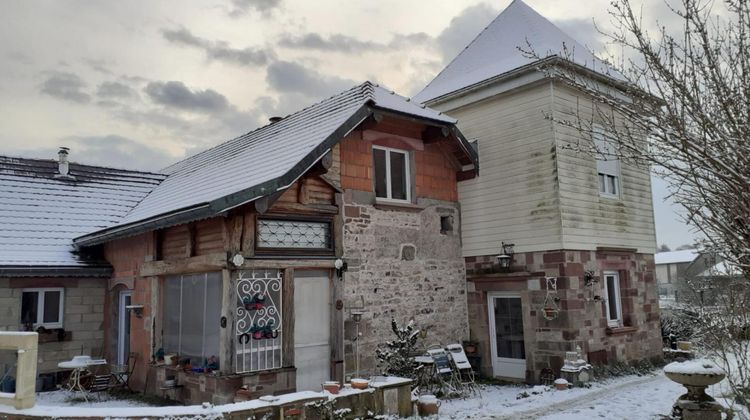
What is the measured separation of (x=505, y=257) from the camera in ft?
37.5

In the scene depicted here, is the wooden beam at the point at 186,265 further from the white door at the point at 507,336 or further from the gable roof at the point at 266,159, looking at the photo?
the white door at the point at 507,336

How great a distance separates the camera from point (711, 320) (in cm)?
724

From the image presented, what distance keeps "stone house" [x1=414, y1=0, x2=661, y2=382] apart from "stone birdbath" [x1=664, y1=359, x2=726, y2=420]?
3.12 metres

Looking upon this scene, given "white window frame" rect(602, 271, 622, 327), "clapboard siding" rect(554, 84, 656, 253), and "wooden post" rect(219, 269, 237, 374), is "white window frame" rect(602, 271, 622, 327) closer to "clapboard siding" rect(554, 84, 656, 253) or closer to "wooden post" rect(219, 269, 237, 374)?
"clapboard siding" rect(554, 84, 656, 253)

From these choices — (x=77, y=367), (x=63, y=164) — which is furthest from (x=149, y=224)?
(x=63, y=164)

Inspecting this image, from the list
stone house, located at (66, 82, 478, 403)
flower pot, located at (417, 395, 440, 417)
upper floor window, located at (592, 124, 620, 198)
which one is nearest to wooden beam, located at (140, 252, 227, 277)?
stone house, located at (66, 82, 478, 403)

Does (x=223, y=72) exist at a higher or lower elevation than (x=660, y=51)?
higher

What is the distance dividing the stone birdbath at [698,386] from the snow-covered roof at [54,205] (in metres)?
11.6

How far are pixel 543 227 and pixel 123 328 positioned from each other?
30.3ft

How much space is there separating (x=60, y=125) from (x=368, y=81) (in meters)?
7.27

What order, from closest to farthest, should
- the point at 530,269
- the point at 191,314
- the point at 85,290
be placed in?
the point at 191,314, the point at 530,269, the point at 85,290

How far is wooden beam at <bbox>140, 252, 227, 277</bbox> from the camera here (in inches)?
348

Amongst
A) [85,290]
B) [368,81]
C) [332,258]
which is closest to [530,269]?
[332,258]

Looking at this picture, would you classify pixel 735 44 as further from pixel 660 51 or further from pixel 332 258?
pixel 332 258
